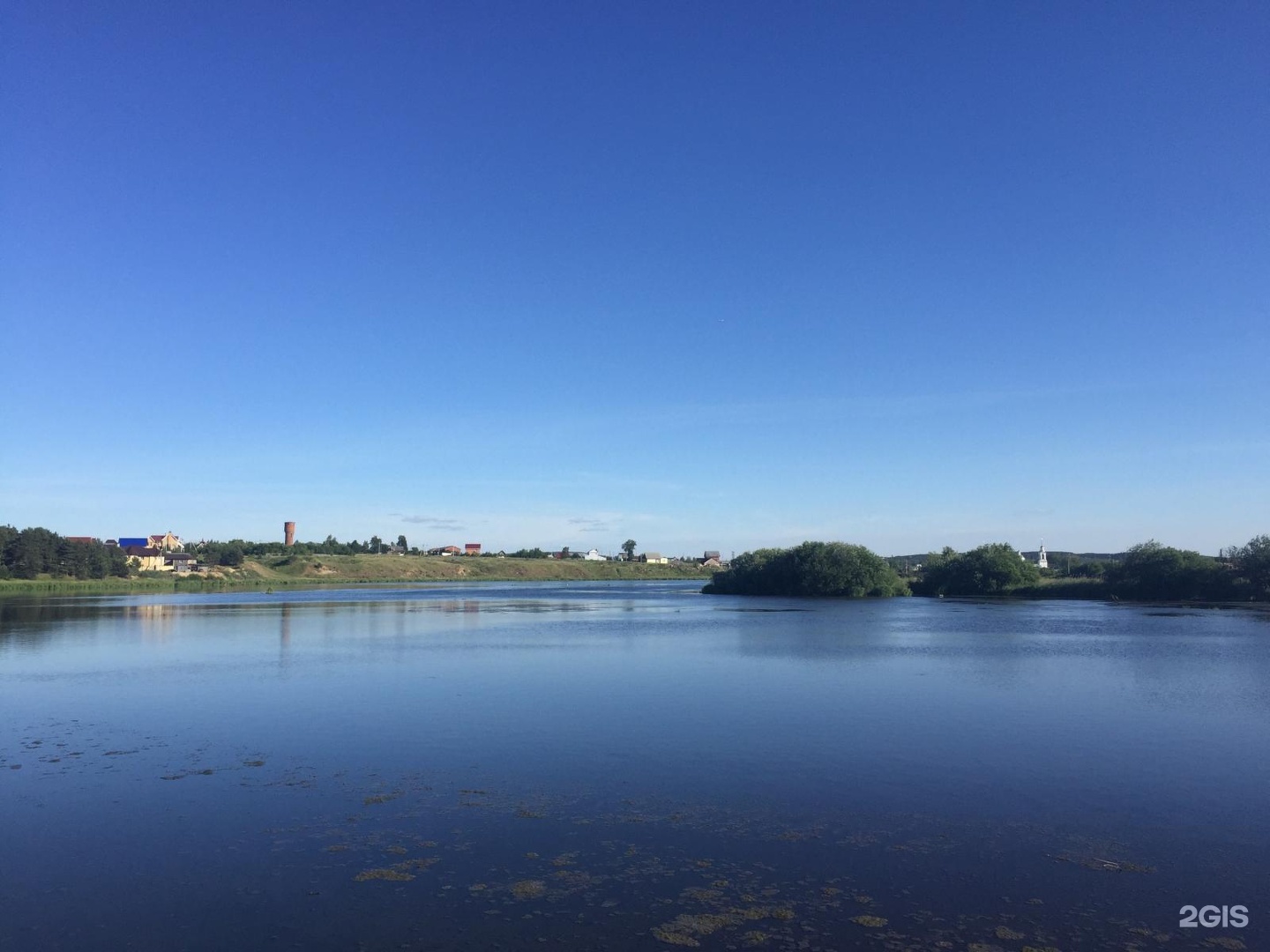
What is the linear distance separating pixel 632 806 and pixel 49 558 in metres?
119

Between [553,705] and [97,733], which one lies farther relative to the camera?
[553,705]

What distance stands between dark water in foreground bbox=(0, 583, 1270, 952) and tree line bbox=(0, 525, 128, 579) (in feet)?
294

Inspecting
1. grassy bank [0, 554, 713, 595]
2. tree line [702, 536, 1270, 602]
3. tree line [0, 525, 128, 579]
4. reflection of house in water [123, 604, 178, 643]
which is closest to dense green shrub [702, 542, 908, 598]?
tree line [702, 536, 1270, 602]

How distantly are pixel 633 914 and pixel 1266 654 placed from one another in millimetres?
33945

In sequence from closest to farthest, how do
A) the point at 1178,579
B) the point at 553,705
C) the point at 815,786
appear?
the point at 815,786, the point at 553,705, the point at 1178,579

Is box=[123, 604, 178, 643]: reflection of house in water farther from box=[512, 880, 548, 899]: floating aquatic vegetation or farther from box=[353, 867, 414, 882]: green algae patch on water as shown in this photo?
box=[512, 880, 548, 899]: floating aquatic vegetation

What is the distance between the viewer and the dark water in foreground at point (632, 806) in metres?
8.55

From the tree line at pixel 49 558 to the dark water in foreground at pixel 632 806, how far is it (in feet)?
294

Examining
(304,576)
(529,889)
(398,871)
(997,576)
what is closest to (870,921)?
(529,889)

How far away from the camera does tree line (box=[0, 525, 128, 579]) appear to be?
101188 millimetres


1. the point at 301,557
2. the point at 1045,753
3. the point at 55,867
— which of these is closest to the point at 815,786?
the point at 1045,753

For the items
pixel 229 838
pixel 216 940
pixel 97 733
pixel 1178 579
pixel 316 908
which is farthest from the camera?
pixel 1178 579

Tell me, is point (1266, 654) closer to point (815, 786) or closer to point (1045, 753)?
point (1045, 753)

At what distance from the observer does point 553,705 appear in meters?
21.3
